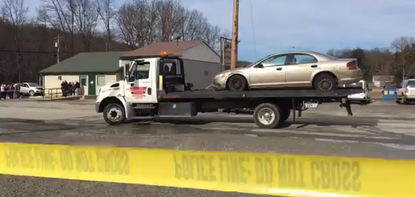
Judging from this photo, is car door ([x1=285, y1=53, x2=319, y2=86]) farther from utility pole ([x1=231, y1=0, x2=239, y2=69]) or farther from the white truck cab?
utility pole ([x1=231, y1=0, x2=239, y2=69])

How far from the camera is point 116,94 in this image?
1452cm

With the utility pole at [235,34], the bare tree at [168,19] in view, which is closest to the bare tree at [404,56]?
the bare tree at [168,19]

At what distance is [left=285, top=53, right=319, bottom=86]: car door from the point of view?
12.2 metres

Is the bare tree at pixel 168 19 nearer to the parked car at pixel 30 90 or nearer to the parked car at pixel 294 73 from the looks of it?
the parked car at pixel 30 90

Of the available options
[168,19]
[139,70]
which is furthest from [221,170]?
[168,19]

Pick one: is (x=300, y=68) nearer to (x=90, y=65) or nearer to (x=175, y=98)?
(x=175, y=98)

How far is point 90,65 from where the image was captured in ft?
145

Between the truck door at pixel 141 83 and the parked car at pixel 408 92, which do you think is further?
the parked car at pixel 408 92

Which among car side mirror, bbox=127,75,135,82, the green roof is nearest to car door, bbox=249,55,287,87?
car side mirror, bbox=127,75,135,82

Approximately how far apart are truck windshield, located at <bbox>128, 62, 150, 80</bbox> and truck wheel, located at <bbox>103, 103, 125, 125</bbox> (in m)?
1.16

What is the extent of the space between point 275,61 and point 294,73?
709mm

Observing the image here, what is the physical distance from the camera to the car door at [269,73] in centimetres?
1259

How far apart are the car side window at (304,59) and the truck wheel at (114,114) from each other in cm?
610

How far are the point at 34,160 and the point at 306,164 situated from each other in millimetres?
3632
